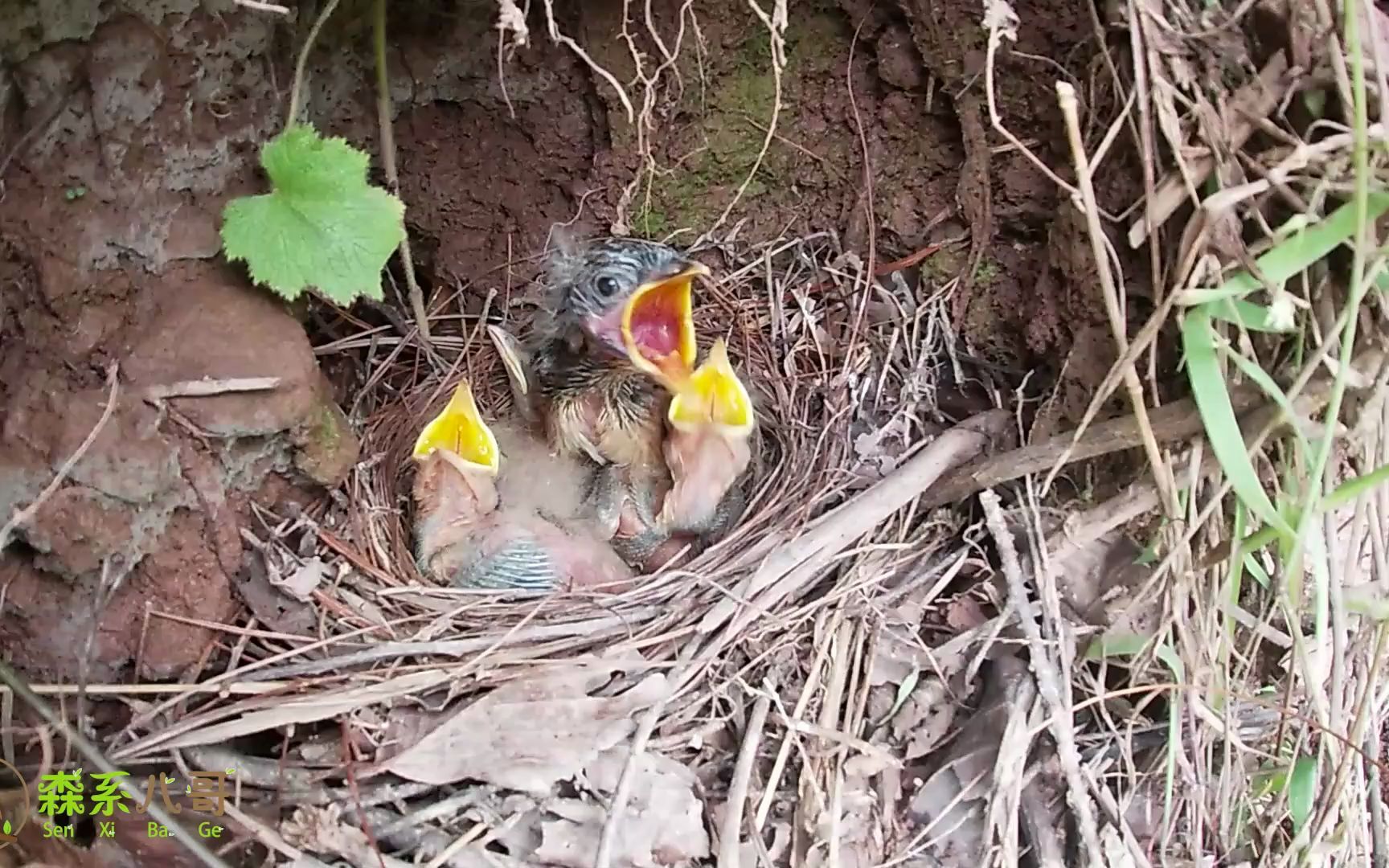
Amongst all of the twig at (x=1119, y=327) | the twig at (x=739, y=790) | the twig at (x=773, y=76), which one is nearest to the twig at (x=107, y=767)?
the twig at (x=739, y=790)

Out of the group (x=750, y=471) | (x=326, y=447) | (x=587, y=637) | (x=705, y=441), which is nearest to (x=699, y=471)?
(x=705, y=441)

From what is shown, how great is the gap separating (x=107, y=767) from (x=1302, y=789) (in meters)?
1.15

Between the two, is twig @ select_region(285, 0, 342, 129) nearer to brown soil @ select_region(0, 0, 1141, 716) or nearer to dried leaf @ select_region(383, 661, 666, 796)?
brown soil @ select_region(0, 0, 1141, 716)

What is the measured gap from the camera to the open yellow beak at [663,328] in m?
1.44

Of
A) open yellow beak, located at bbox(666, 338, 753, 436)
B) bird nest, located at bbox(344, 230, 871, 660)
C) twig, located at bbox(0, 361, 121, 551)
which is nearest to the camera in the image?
twig, located at bbox(0, 361, 121, 551)

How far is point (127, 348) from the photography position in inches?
45.7

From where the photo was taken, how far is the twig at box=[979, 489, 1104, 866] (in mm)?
1048

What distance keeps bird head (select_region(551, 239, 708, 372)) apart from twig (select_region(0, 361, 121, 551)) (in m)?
0.57

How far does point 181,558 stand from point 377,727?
0.95 feet


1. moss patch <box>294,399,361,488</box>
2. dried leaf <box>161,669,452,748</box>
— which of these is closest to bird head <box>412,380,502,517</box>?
moss patch <box>294,399,361,488</box>

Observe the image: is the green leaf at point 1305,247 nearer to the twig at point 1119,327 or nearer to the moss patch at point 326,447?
the twig at point 1119,327

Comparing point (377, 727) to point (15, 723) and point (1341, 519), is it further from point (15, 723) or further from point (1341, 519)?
point (1341, 519)

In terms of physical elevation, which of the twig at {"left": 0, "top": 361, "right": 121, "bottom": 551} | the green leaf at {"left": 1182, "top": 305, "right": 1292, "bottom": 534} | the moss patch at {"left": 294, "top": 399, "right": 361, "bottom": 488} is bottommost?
the moss patch at {"left": 294, "top": 399, "right": 361, "bottom": 488}

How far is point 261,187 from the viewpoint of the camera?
125cm
